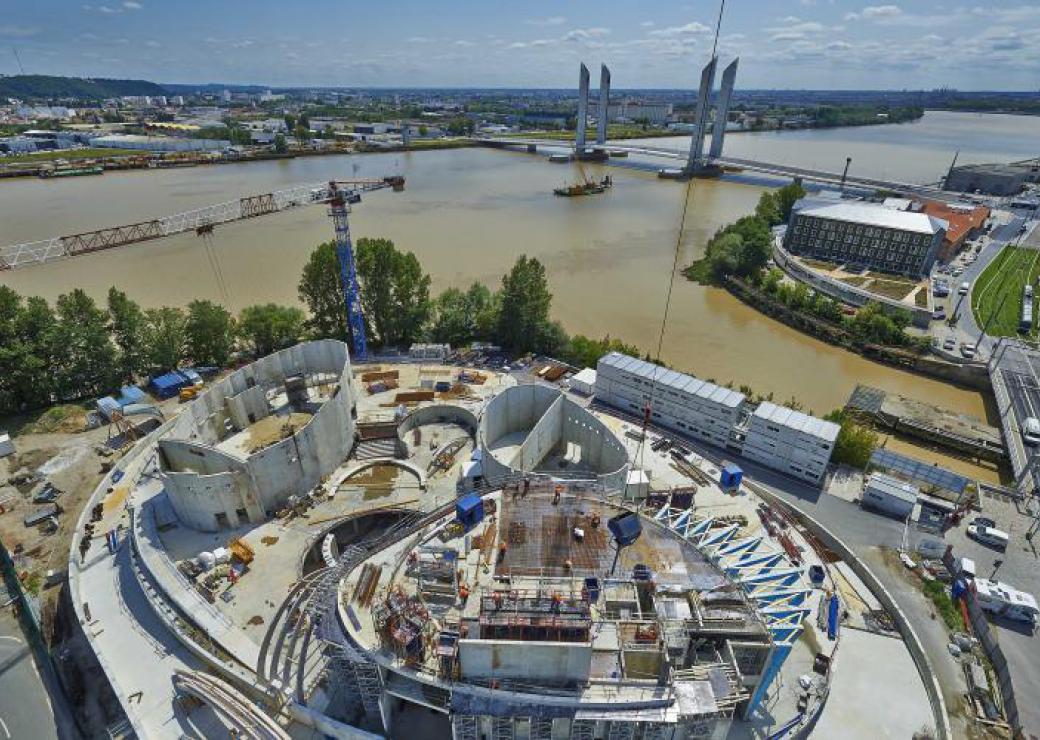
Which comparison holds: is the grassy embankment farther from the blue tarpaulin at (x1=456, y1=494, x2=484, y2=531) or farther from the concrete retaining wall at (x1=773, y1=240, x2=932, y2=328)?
the blue tarpaulin at (x1=456, y1=494, x2=484, y2=531)

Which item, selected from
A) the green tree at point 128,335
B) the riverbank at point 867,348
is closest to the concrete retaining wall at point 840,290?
the riverbank at point 867,348

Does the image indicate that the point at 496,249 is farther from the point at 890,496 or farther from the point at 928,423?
the point at 890,496

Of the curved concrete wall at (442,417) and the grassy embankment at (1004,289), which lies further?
the grassy embankment at (1004,289)

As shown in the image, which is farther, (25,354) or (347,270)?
(347,270)

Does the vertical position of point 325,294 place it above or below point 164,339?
above

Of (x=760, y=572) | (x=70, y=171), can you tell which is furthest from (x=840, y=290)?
(x=70, y=171)

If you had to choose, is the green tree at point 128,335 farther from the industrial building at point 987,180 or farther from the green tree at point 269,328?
the industrial building at point 987,180

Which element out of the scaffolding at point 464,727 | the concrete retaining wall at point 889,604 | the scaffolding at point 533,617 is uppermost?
the scaffolding at point 533,617
